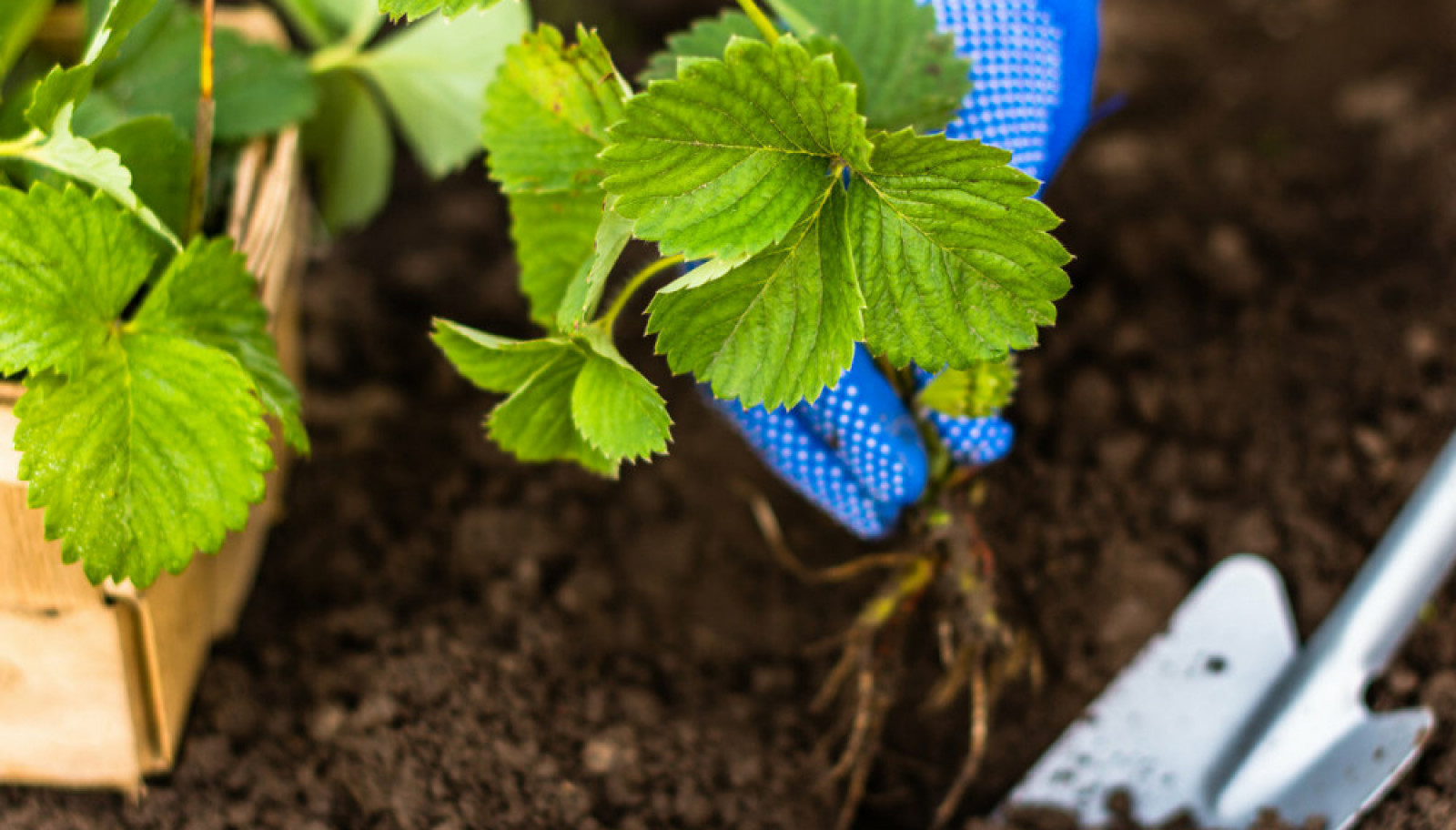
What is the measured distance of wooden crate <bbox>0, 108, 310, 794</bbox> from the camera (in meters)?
1.04

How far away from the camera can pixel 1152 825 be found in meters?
1.33

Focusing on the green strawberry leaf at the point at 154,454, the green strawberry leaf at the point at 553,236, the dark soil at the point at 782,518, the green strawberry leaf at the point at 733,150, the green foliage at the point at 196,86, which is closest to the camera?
the green strawberry leaf at the point at 733,150

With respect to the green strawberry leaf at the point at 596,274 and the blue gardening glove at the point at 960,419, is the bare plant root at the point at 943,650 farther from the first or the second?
the green strawberry leaf at the point at 596,274

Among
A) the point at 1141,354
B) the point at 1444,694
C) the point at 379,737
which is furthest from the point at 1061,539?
the point at 379,737

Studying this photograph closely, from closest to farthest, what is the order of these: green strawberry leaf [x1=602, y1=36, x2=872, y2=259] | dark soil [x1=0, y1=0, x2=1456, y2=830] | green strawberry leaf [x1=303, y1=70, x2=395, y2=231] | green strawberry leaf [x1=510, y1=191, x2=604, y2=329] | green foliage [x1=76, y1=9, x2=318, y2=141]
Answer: green strawberry leaf [x1=602, y1=36, x2=872, y2=259] → green strawberry leaf [x1=510, y1=191, x2=604, y2=329] → green foliage [x1=76, y1=9, x2=318, y2=141] → dark soil [x1=0, y1=0, x2=1456, y2=830] → green strawberry leaf [x1=303, y1=70, x2=395, y2=231]

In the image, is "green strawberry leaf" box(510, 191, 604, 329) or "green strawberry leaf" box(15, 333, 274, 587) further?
"green strawberry leaf" box(510, 191, 604, 329)

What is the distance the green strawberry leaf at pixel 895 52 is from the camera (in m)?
1.08

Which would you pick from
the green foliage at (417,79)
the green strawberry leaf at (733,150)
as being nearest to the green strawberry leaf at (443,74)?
the green foliage at (417,79)

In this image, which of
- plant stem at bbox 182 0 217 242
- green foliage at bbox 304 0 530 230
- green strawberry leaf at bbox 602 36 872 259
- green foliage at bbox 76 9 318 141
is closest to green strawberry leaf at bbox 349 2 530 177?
green foliage at bbox 304 0 530 230

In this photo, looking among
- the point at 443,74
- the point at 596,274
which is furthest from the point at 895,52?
the point at 443,74

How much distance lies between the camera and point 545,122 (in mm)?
1008

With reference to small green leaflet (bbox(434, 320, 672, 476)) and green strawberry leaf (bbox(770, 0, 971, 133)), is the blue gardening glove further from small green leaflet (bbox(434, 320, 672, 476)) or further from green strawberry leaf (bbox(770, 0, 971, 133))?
small green leaflet (bbox(434, 320, 672, 476))

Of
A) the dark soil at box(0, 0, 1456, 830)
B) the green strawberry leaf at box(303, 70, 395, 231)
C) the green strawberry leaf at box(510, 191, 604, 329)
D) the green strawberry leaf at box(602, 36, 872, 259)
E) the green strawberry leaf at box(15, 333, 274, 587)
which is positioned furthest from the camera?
the green strawberry leaf at box(303, 70, 395, 231)

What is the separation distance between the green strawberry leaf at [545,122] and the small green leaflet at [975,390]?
343 mm
